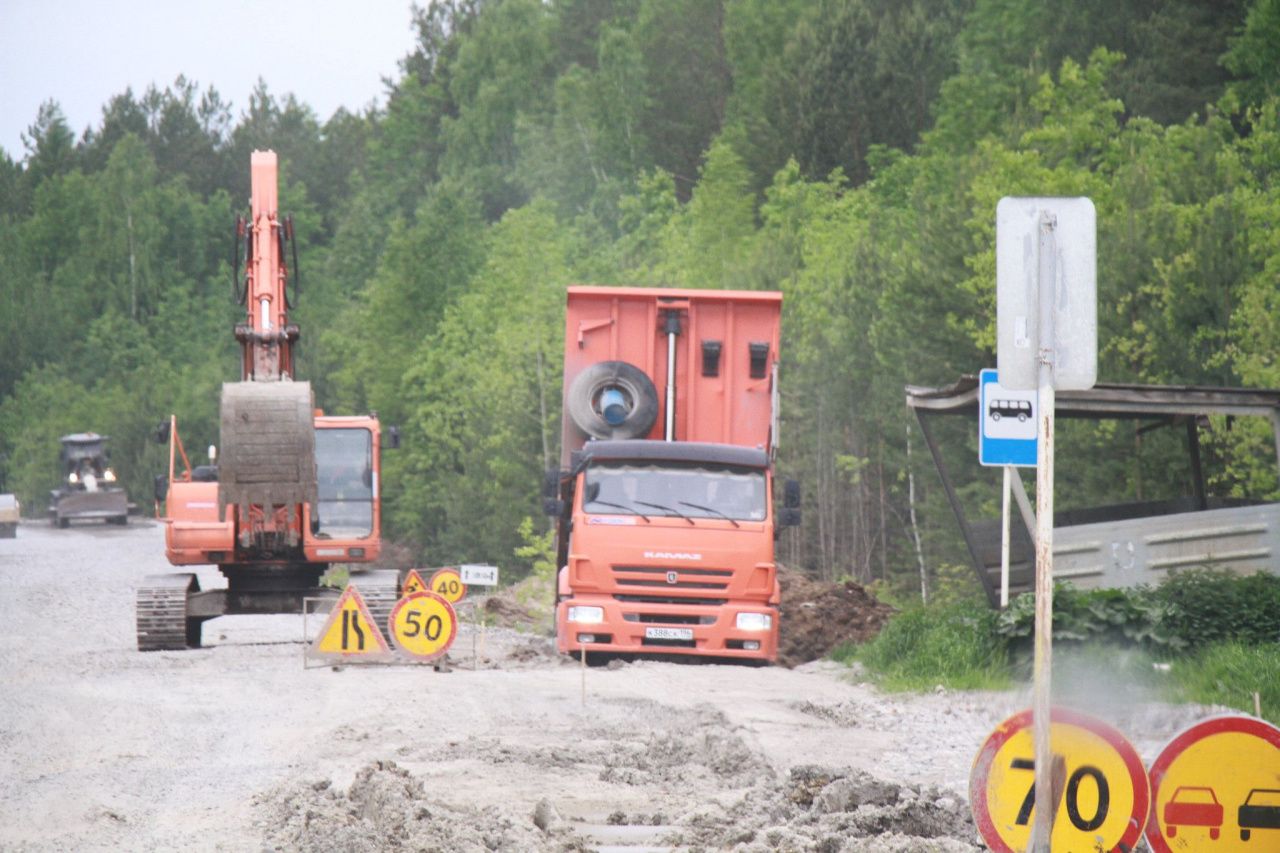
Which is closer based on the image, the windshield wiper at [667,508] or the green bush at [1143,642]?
the green bush at [1143,642]

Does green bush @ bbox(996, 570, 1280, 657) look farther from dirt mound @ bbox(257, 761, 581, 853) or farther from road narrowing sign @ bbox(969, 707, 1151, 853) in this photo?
road narrowing sign @ bbox(969, 707, 1151, 853)

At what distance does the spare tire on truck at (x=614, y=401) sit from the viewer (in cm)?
2095

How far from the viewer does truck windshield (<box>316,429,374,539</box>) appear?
1001 inches

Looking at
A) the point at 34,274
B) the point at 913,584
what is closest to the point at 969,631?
the point at 913,584

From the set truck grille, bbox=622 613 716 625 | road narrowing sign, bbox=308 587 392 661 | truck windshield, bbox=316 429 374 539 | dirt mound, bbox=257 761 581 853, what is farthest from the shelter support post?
truck windshield, bbox=316 429 374 539

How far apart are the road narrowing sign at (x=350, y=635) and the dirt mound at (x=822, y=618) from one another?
15.3 ft

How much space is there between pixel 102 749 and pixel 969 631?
762 centimetres

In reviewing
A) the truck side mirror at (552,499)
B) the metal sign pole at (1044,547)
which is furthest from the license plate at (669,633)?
the metal sign pole at (1044,547)

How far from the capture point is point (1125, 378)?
1218 inches

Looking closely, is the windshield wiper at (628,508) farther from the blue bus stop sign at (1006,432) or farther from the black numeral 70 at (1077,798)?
the black numeral 70 at (1077,798)

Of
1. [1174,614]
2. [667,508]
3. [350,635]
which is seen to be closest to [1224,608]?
[1174,614]

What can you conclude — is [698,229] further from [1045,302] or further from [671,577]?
[1045,302]

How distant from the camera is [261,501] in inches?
814

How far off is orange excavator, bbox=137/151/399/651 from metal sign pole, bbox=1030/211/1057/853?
13774 mm
